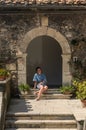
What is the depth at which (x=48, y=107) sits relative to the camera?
50.3ft

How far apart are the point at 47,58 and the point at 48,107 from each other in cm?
473

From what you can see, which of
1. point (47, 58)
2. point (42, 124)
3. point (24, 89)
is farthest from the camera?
point (47, 58)

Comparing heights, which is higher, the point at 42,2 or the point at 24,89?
the point at 42,2

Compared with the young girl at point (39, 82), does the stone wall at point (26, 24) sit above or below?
above

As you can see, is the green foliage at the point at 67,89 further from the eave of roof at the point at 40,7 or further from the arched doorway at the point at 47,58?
the eave of roof at the point at 40,7

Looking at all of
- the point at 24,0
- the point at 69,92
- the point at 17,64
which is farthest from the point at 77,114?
the point at 24,0

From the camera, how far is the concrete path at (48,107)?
14.5 metres

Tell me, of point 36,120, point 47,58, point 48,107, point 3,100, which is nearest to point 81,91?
point 48,107

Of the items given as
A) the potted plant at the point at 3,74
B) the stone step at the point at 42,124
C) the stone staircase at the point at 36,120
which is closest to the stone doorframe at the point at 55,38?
the potted plant at the point at 3,74

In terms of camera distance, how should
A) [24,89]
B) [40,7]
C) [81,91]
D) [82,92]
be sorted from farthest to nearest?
[24,89] < [40,7] < [81,91] < [82,92]

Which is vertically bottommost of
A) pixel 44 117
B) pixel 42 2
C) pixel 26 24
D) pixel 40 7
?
pixel 44 117

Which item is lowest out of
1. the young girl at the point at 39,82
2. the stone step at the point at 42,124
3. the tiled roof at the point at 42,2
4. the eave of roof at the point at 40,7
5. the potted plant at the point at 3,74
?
the stone step at the point at 42,124

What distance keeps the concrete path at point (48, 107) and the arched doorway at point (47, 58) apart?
3.17 m

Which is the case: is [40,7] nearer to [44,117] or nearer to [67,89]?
[67,89]
